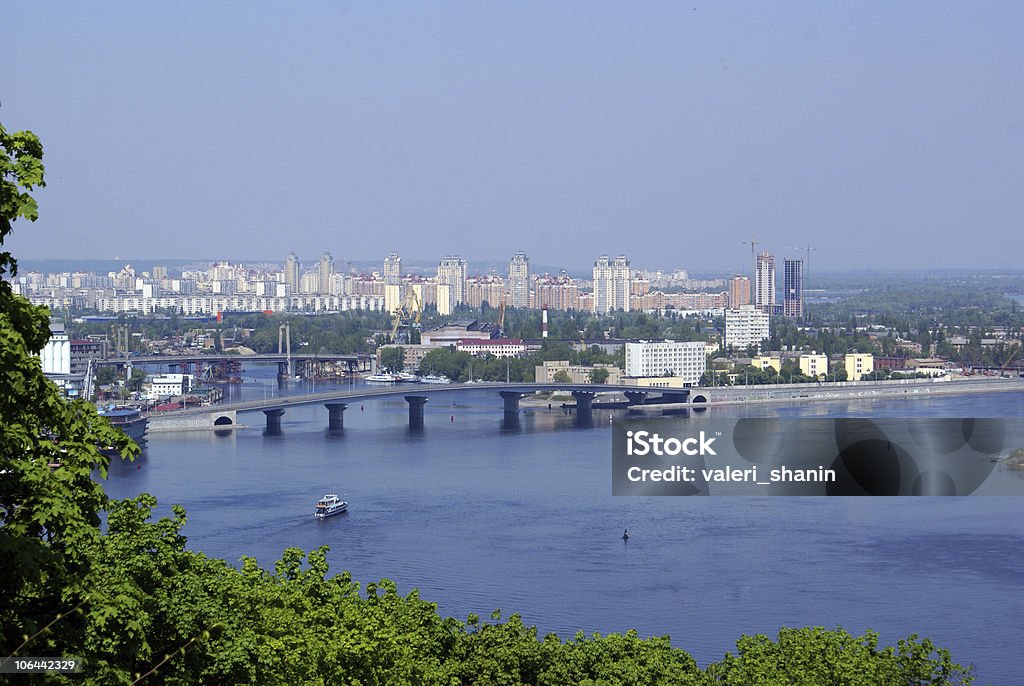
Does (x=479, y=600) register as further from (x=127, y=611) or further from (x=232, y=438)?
(x=232, y=438)

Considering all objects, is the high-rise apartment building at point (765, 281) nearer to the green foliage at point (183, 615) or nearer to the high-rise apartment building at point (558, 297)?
the high-rise apartment building at point (558, 297)

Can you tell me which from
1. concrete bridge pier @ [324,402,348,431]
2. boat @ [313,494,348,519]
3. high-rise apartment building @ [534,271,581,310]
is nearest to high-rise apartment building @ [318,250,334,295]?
high-rise apartment building @ [534,271,581,310]

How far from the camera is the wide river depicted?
579 centimetres

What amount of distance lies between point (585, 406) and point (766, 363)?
668cm

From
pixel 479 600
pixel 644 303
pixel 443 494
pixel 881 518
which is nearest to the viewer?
pixel 479 600

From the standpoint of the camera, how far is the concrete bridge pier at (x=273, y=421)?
14070mm

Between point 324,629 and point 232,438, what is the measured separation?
10.9 meters

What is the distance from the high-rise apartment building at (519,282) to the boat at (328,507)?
3105 cm

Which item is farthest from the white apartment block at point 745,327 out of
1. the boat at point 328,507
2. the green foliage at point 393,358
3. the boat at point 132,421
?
the boat at point 328,507

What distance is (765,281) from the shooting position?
40.5 metres

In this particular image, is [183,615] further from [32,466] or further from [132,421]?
[132,421]

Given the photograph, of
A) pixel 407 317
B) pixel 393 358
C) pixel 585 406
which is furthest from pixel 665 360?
pixel 407 317

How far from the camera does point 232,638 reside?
86.8 inches

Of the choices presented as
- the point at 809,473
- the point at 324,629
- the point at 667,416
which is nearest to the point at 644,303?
the point at 667,416
